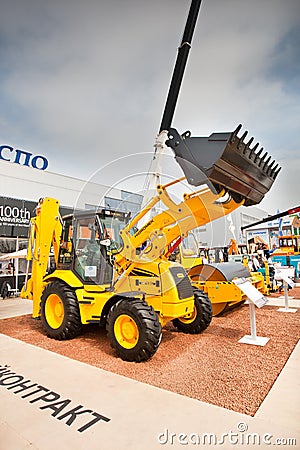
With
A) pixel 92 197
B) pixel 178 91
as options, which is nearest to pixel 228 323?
pixel 92 197

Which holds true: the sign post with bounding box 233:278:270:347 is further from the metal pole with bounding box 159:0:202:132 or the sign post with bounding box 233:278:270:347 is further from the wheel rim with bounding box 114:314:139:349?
the metal pole with bounding box 159:0:202:132

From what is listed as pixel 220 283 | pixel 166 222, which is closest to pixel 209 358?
pixel 166 222

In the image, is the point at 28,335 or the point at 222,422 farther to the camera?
the point at 28,335

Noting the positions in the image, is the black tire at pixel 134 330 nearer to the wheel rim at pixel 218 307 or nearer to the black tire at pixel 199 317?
the black tire at pixel 199 317

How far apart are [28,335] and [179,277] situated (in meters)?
3.03

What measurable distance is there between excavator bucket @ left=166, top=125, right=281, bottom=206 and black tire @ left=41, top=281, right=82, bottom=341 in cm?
282

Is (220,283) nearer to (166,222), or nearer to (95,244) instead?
(166,222)

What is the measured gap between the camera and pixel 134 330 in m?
4.23

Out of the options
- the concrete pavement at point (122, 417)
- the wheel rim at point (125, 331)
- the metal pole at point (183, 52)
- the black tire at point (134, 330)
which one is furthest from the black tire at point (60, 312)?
the metal pole at point (183, 52)

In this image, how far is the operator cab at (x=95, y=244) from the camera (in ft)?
16.5

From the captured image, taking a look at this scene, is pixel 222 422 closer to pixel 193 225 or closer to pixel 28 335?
pixel 193 225

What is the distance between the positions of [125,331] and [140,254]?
3.87 feet

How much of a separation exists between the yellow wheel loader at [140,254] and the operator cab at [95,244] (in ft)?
0.05

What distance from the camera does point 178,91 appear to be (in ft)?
27.8
